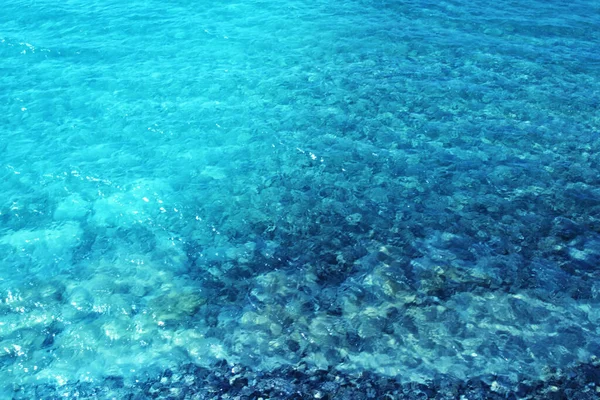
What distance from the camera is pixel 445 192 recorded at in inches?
517

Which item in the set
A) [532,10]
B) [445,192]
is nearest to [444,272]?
[445,192]

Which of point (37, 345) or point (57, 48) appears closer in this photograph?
point (37, 345)

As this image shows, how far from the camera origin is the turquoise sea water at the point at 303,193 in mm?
9953

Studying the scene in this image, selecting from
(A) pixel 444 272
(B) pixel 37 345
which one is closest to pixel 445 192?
(A) pixel 444 272

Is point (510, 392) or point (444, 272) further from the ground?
point (444, 272)

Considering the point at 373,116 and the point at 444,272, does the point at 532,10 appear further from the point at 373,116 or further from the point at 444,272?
the point at 444,272

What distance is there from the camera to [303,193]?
1322cm

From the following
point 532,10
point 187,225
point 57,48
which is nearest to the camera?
point 187,225

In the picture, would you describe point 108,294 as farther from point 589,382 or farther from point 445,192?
point 589,382

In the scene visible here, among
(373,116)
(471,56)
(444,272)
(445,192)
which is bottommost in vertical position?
(444,272)

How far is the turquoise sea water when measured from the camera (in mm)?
9953

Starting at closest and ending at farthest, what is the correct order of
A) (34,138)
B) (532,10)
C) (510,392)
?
(510,392) → (34,138) → (532,10)

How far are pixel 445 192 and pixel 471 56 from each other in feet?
24.0

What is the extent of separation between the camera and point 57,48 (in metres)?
19.1
